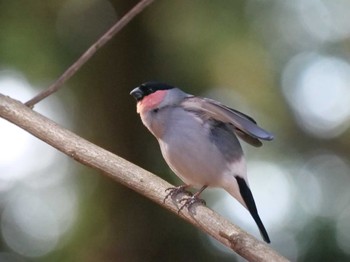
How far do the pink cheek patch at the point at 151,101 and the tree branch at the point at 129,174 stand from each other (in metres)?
0.26

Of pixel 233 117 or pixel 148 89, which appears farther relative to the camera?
pixel 148 89

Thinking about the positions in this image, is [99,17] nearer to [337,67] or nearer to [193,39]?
[193,39]

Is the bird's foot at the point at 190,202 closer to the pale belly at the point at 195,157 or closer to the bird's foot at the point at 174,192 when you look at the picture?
the bird's foot at the point at 174,192

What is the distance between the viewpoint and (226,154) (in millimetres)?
2182

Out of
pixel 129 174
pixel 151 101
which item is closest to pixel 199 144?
pixel 151 101

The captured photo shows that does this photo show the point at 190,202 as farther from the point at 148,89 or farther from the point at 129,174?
the point at 148,89

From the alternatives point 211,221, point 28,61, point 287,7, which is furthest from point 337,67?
point 211,221

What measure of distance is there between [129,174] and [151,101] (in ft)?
1.09

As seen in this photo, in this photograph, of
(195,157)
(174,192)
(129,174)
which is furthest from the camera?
(195,157)

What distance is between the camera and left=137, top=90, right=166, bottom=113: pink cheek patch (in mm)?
2223

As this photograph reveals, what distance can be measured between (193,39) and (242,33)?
8.3 inches

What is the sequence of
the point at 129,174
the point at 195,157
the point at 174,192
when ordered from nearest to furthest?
1. the point at 129,174
2. the point at 174,192
3. the point at 195,157

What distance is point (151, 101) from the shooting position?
2229 millimetres

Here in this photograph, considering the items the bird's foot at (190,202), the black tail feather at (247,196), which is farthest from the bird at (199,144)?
the bird's foot at (190,202)
